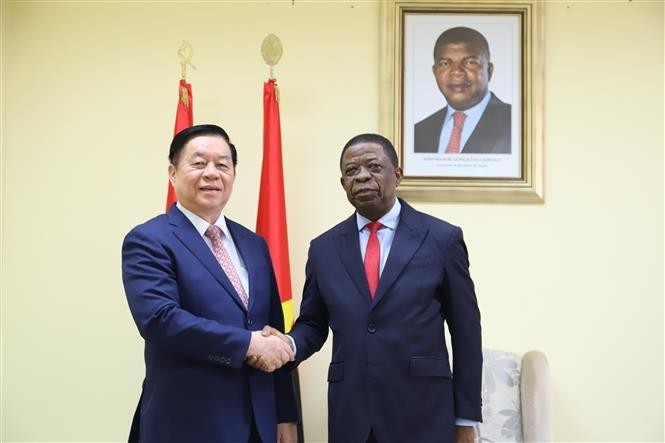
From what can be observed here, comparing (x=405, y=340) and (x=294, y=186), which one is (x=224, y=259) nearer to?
(x=405, y=340)

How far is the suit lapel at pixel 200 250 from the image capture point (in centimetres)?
Answer: 203

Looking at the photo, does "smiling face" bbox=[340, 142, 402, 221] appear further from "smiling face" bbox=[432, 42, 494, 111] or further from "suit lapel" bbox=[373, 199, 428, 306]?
"smiling face" bbox=[432, 42, 494, 111]

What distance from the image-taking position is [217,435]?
6.41 feet

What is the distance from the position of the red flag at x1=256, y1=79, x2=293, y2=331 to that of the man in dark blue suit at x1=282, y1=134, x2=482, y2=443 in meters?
0.88

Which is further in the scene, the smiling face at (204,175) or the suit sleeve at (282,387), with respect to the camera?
the suit sleeve at (282,387)

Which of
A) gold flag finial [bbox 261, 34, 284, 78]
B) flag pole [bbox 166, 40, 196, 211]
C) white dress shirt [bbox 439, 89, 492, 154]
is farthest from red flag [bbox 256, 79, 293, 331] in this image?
white dress shirt [bbox 439, 89, 492, 154]

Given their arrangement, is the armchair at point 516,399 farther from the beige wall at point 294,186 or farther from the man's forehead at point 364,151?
the man's forehead at point 364,151

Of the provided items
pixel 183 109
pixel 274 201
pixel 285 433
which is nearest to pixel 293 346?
pixel 285 433

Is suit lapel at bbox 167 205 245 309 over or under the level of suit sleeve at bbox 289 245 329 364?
over

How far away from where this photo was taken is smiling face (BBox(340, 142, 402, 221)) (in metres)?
2.19

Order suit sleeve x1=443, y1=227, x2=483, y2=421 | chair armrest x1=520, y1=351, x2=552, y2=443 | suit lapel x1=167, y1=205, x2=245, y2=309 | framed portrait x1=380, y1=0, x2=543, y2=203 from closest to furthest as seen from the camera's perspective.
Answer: suit lapel x1=167, y1=205, x2=245, y2=309
suit sleeve x1=443, y1=227, x2=483, y2=421
chair armrest x1=520, y1=351, x2=552, y2=443
framed portrait x1=380, y1=0, x2=543, y2=203

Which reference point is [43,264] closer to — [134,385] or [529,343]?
[134,385]

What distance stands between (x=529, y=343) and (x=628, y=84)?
1389 millimetres


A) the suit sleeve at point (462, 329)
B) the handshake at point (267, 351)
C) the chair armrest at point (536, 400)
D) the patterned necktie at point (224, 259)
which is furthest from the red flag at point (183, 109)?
the chair armrest at point (536, 400)
